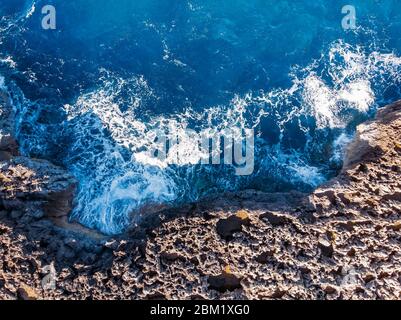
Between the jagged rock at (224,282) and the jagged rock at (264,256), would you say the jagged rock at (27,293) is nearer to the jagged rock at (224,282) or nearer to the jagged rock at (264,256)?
the jagged rock at (224,282)

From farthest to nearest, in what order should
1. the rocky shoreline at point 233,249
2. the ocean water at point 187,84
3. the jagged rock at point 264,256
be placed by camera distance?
1. the ocean water at point 187,84
2. the jagged rock at point 264,256
3. the rocky shoreline at point 233,249

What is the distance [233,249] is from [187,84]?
212 inches

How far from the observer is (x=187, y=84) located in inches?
437

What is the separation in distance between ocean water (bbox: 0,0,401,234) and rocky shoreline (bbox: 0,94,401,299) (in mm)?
1393

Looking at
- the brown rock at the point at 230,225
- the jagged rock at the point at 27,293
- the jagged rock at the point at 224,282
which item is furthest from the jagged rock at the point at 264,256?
the jagged rock at the point at 27,293

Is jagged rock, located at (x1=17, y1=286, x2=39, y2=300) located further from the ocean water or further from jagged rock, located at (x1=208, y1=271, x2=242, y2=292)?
jagged rock, located at (x1=208, y1=271, x2=242, y2=292)

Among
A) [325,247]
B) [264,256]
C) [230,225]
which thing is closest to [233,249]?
[230,225]

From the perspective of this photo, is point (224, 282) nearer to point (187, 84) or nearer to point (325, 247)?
point (325, 247)

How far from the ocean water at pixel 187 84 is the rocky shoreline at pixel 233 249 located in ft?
4.57

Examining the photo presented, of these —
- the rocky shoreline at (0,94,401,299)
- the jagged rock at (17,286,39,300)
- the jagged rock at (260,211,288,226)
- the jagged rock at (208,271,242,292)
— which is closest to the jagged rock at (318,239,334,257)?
the rocky shoreline at (0,94,401,299)

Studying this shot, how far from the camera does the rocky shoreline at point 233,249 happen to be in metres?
7.62

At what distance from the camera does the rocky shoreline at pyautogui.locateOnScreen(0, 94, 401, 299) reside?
25.0 feet

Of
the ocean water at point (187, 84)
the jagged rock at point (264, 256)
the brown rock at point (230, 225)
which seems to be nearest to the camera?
the jagged rock at point (264, 256)
